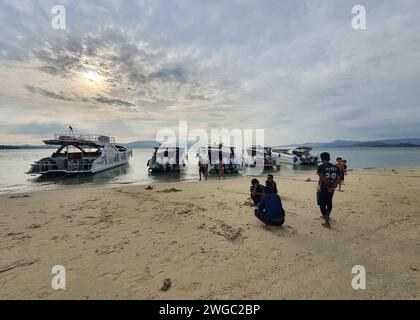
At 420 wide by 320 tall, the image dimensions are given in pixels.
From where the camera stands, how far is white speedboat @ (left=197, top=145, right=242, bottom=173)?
26.6 m

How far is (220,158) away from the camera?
88.4 feet

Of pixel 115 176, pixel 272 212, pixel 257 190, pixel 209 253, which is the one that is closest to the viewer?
pixel 209 253

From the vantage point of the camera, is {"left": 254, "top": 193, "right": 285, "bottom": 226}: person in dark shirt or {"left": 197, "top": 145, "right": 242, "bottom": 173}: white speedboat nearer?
{"left": 254, "top": 193, "right": 285, "bottom": 226}: person in dark shirt

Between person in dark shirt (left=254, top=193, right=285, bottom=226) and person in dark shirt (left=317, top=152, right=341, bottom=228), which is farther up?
person in dark shirt (left=317, top=152, right=341, bottom=228)

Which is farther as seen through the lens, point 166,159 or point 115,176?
point 166,159

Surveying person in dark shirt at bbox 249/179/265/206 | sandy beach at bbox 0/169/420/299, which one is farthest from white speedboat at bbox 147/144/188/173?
person in dark shirt at bbox 249/179/265/206

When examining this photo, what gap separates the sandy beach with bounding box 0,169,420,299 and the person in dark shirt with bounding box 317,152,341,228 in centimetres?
69

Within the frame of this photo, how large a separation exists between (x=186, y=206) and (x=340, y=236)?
5500 millimetres

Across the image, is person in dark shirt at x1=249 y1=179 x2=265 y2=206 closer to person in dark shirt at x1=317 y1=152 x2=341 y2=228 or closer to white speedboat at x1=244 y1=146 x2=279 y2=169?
person in dark shirt at x1=317 y1=152 x2=341 y2=228

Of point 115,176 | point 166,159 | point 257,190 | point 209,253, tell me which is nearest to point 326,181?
Result: point 257,190

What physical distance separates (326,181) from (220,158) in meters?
20.8

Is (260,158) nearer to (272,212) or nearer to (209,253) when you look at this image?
(272,212)
